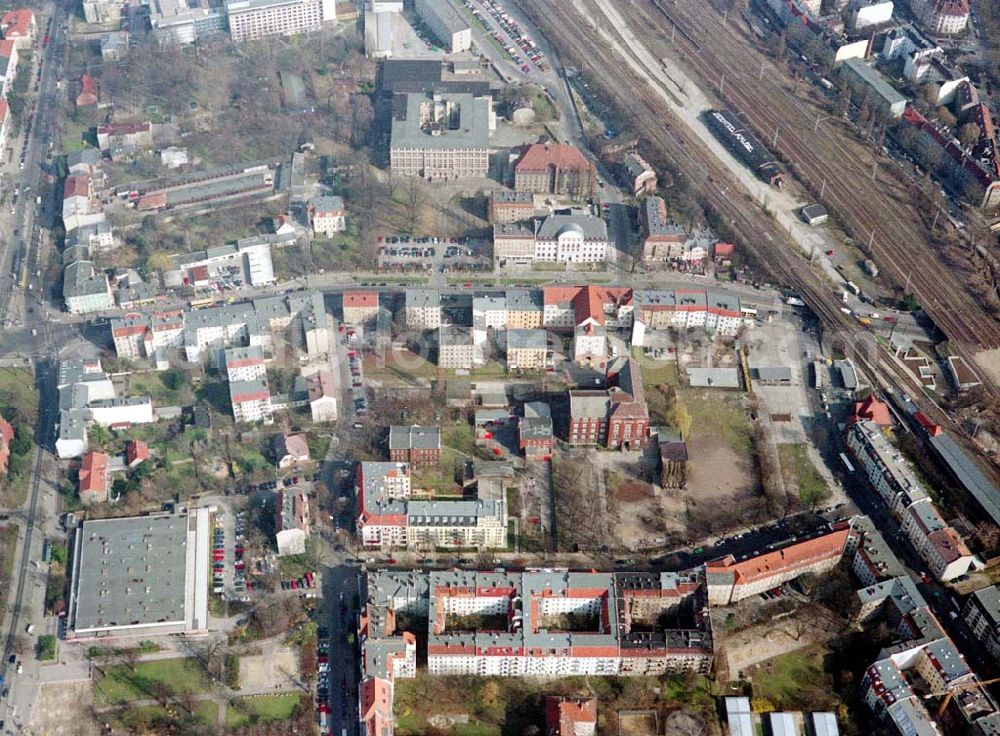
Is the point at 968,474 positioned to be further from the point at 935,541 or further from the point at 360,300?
the point at 360,300

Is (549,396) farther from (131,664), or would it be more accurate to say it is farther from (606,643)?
(131,664)

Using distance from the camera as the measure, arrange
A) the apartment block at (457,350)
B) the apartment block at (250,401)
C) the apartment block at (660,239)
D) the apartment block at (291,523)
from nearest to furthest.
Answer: the apartment block at (291,523) < the apartment block at (250,401) < the apartment block at (457,350) < the apartment block at (660,239)

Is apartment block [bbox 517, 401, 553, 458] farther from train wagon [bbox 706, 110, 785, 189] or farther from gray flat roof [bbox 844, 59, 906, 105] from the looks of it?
gray flat roof [bbox 844, 59, 906, 105]

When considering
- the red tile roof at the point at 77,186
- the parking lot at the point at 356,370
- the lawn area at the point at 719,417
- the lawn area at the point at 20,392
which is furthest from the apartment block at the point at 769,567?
the red tile roof at the point at 77,186

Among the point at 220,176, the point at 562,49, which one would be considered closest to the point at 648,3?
the point at 562,49

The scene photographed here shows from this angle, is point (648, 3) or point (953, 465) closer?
point (953, 465)

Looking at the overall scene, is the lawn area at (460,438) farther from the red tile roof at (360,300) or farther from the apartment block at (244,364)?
the apartment block at (244,364)

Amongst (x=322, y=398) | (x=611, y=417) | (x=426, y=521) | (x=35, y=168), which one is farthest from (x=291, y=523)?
(x=35, y=168)
